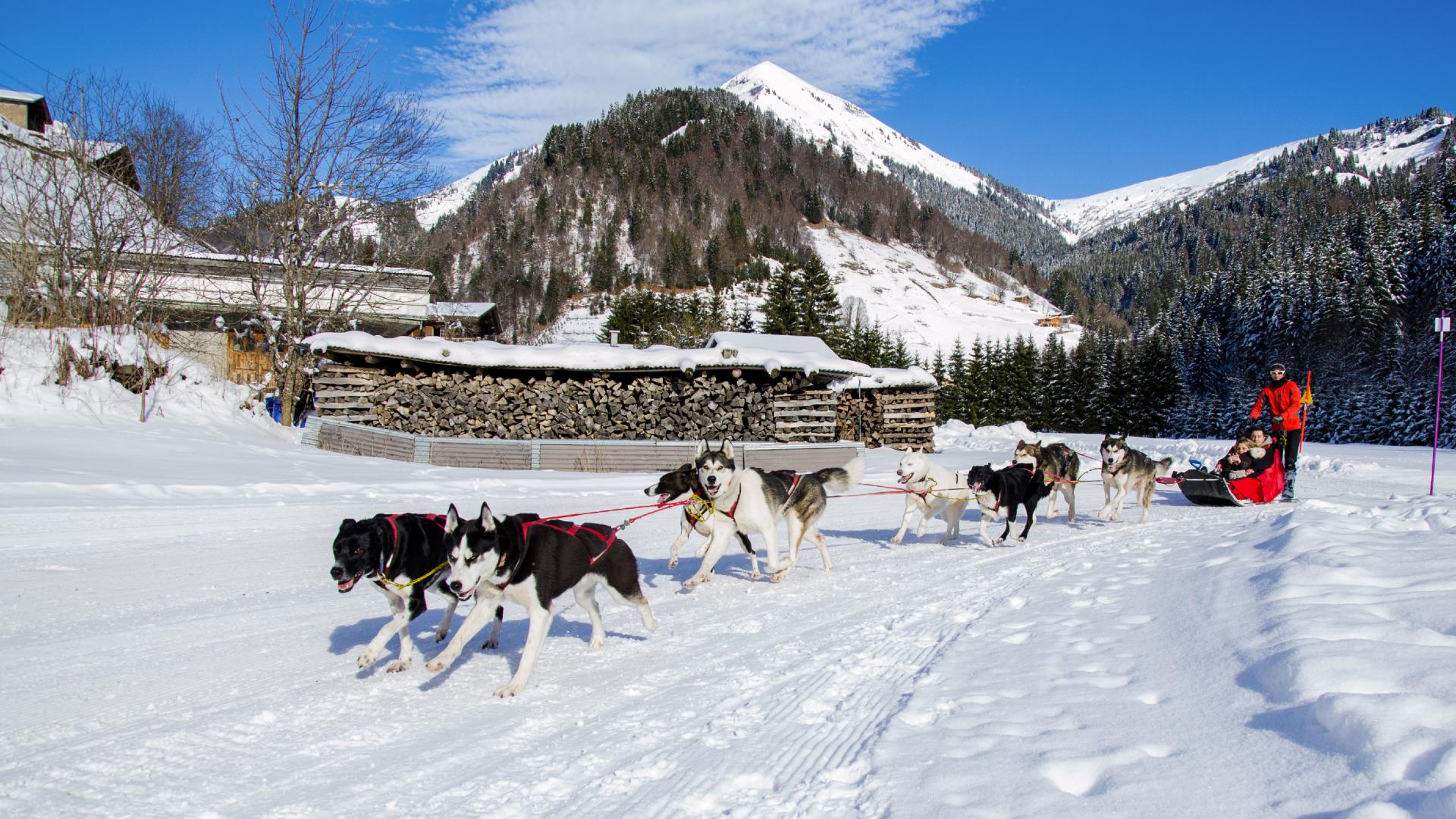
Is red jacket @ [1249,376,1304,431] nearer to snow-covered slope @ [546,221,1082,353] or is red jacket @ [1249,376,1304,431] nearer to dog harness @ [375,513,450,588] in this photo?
dog harness @ [375,513,450,588]

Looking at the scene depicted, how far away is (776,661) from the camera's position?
4.37 metres

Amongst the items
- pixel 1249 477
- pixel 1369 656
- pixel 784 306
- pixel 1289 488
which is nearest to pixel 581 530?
pixel 1369 656

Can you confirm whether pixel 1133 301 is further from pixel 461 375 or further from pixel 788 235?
pixel 461 375

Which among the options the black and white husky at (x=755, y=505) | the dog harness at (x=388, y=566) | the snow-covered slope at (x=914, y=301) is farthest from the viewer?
the snow-covered slope at (x=914, y=301)

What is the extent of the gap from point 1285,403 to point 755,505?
30.7 feet

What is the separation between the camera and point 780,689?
3.89m

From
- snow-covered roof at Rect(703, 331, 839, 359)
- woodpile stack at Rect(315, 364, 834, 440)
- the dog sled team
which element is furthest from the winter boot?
snow-covered roof at Rect(703, 331, 839, 359)

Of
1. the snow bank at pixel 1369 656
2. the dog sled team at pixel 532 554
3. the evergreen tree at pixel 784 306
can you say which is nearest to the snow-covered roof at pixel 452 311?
the evergreen tree at pixel 784 306

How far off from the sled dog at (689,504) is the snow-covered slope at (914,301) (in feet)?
245

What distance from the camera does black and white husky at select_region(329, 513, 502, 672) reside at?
400 centimetres

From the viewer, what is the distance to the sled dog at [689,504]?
6.58 metres

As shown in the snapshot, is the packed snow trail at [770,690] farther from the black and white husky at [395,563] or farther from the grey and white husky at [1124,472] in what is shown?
the grey and white husky at [1124,472]

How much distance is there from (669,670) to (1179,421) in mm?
57045

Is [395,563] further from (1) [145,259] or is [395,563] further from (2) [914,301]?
(2) [914,301]
